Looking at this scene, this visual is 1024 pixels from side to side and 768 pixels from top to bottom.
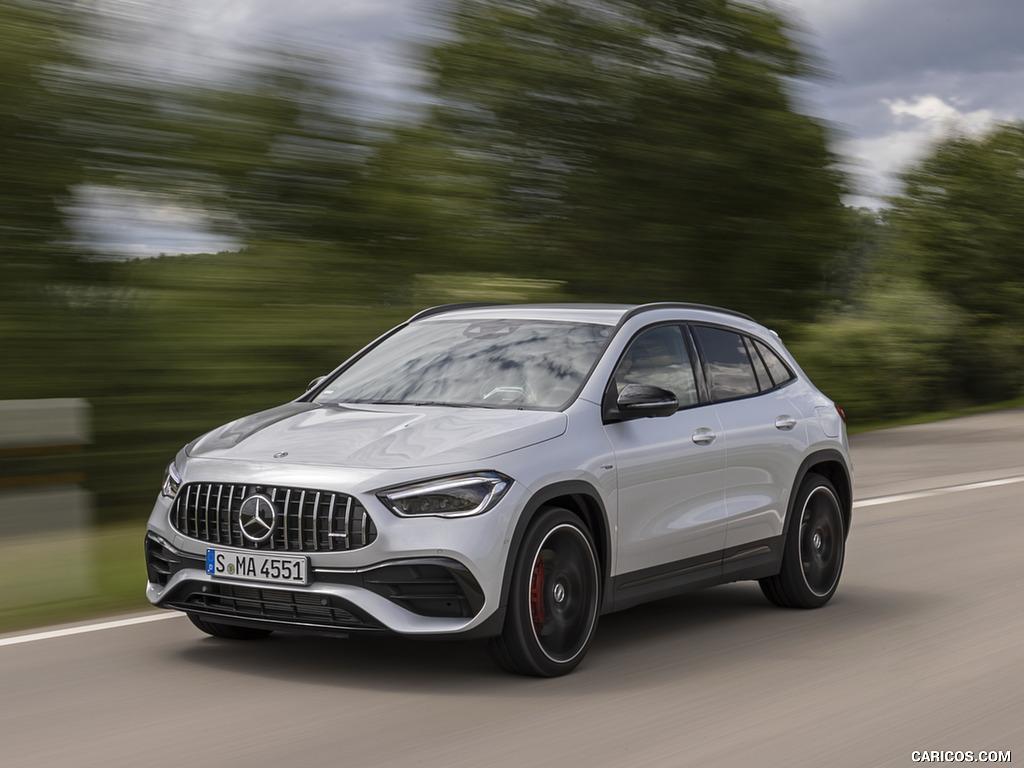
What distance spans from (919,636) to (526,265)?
1129cm

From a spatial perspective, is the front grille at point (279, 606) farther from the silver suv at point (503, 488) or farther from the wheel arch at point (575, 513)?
the wheel arch at point (575, 513)

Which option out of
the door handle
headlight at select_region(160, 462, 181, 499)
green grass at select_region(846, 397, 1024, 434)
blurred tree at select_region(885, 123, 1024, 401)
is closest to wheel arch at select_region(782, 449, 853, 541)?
the door handle

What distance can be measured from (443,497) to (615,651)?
1.52 metres

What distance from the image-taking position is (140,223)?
1295cm

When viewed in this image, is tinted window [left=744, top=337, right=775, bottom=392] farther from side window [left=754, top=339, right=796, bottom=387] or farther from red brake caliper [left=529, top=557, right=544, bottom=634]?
red brake caliper [left=529, top=557, right=544, bottom=634]

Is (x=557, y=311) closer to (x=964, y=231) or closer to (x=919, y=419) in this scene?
(x=919, y=419)

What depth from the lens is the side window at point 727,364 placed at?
24.4ft

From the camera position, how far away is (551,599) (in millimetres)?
6000

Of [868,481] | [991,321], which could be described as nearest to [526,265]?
[868,481]

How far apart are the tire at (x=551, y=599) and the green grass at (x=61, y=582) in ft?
9.11

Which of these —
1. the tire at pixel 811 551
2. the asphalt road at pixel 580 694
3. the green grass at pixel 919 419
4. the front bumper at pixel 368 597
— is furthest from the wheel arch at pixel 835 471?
the green grass at pixel 919 419

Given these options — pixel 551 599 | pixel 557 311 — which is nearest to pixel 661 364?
pixel 557 311

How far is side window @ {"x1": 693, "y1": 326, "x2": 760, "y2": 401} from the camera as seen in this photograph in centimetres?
745

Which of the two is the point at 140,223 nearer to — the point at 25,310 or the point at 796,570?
the point at 25,310
